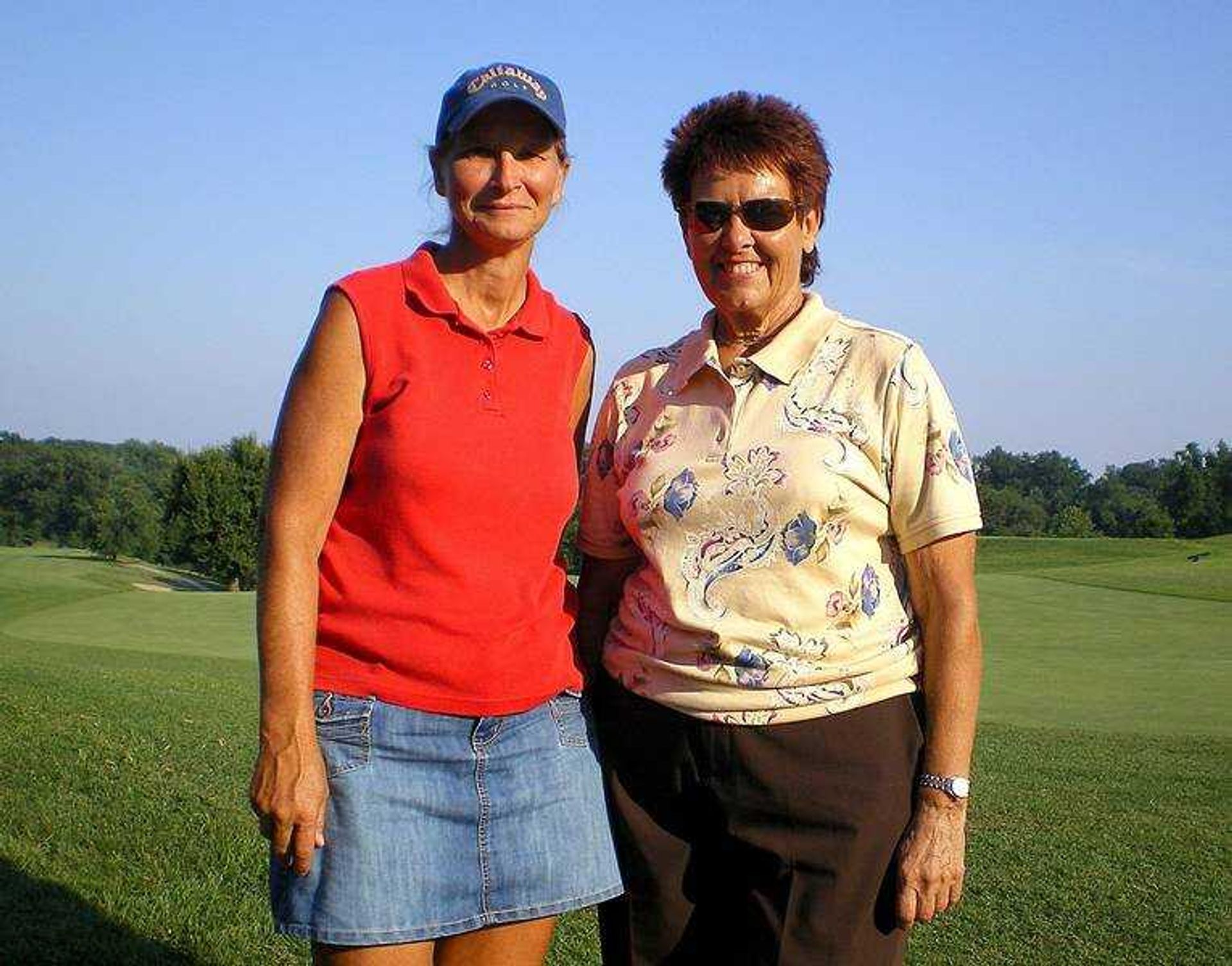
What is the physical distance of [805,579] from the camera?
2.71 m

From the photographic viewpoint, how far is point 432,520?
2.60 m

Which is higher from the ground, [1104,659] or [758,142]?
[758,142]

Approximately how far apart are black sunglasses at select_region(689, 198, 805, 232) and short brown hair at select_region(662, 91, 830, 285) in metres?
0.05

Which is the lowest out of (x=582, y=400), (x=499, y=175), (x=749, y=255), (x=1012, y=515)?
(x=582, y=400)

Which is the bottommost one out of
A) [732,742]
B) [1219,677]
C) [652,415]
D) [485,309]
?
[1219,677]

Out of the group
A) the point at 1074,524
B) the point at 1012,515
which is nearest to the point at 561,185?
the point at 1074,524

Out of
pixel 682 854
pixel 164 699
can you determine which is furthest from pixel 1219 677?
pixel 682 854

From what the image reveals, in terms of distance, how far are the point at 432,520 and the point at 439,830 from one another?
604 mm

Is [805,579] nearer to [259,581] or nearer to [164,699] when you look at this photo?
Result: [259,581]

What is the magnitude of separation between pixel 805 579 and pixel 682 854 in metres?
0.67

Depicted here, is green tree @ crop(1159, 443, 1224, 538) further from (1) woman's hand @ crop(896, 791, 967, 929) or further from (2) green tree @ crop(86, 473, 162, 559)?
(1) woman's hand @ crop(896, 791, 967, 929)

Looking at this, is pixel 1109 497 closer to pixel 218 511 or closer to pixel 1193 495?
pixel 1193 495

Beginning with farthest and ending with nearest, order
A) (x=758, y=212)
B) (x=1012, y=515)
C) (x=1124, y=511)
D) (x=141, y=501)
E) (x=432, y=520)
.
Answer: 1. (x=1012, y=515)
2. (x=1124, y=511)
3. (x=141, y=501)
4. (x=758, y=212)
5. (x=432, y=520)

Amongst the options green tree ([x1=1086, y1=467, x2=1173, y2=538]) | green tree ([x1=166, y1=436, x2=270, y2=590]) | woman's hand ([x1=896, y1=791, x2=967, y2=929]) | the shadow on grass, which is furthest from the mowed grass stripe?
green tree ([x1=1086, y1=467, x2=1173, y2=538])
